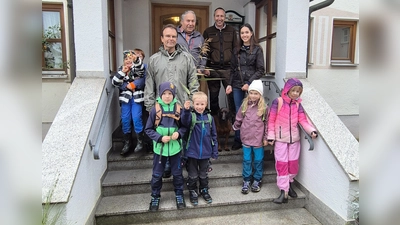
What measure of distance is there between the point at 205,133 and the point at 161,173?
65 centimetres

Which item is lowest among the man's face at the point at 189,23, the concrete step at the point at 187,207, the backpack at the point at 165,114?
the concrete step at the point at 187,207

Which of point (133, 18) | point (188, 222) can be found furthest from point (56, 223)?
point (133, 18)

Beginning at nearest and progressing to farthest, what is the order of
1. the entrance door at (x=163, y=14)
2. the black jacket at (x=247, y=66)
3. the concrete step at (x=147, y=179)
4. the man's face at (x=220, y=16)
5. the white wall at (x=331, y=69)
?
the concrete step at (x=147, y=179), the black jacket at (x=247, y=66), the man's face at (x=220, y=16), the entrance door at (x=163, y=14), the white wall at (x=331, y=69)

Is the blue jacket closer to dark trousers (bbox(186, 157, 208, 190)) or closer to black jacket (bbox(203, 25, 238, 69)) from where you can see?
dark trousers (bbox(186, 157, 208, 190))

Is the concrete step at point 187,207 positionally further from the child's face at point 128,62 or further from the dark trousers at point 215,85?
the child's face at point 128,62

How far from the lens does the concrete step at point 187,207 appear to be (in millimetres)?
2826

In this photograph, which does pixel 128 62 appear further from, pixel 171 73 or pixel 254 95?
pixel 254 95

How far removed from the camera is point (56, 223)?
6.69 feet

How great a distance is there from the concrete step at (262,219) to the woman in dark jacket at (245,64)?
1132mm

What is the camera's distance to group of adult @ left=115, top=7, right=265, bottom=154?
3066mm

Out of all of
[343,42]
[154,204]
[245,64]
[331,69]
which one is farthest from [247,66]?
[343,42]

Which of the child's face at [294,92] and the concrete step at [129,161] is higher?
the child's face at [294,92]

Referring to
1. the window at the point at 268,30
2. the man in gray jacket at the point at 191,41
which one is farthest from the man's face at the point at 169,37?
the window at the point at 268,30

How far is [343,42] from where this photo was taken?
266 inches
